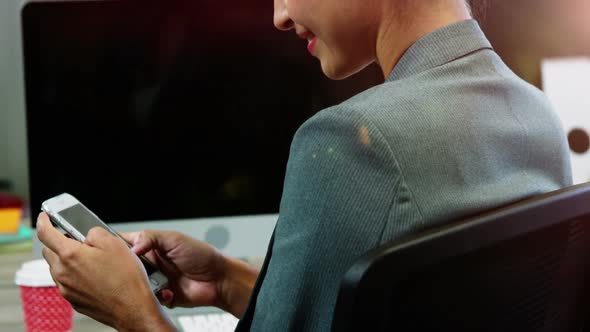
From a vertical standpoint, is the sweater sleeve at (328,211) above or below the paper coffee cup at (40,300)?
above

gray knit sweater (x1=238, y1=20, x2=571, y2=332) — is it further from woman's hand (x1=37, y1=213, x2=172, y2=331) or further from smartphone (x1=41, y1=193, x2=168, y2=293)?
smartphone (x1=41, y1=193, x2=168, y2=293)

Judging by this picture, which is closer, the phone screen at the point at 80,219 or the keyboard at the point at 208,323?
the phone screen at the point at 80,219

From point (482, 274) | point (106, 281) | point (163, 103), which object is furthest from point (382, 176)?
point (163, 103)

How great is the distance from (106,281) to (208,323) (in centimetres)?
47

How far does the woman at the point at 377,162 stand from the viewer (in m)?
0.64

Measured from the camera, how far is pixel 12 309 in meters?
1.36

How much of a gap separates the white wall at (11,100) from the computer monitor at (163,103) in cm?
121

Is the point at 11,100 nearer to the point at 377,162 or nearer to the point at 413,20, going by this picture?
the point at 413,20

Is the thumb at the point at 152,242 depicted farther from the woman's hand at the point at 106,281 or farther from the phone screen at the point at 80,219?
the woman's hand at the point at 106,281

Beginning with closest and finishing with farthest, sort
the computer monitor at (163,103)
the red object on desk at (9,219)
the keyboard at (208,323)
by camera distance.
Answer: the keyboard at (208,323) < the computer monitor at (163,103) < the red object on desk at (9,219)

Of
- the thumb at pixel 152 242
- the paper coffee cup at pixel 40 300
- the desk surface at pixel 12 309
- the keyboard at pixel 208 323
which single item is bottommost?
the desk surface at pixel 12 309

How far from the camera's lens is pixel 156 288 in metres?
1.05

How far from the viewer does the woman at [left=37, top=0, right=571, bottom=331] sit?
2.09ft

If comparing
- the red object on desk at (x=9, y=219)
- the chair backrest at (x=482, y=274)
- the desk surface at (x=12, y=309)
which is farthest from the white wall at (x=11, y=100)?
the chair backrest at (x=482, y=274)
